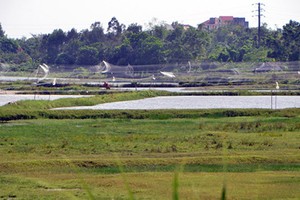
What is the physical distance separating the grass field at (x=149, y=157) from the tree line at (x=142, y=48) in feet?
189

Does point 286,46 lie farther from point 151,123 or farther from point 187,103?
point 151,123

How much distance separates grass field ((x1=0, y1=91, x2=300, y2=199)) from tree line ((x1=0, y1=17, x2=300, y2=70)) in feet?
189

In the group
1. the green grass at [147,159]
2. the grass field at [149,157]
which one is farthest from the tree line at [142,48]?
the green grass at [147,159]

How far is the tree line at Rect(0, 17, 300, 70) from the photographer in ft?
305

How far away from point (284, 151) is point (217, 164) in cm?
316

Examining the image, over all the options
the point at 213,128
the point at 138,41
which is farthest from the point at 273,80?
the point at 213,128

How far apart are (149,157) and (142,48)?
249 ft

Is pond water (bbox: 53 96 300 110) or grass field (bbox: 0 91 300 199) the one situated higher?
grass field (bbox: 0 91 300 199)

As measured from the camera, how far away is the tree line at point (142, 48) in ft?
305

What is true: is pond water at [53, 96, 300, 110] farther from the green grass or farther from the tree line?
the tree line

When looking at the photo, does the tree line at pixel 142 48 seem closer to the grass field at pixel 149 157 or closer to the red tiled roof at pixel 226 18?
the grass field at pixel 149 157

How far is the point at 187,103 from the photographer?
4984cm

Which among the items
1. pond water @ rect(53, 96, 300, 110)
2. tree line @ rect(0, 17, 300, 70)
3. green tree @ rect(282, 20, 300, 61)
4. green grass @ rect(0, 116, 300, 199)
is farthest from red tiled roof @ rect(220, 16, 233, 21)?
green grass @ rect(0, 116, 300, 199)

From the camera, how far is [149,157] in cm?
2109
